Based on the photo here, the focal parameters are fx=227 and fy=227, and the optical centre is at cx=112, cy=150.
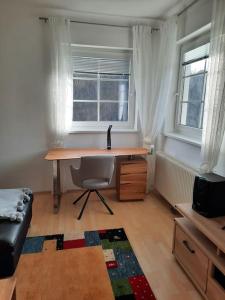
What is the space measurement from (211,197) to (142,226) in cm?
107

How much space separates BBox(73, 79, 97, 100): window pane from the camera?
3289 mm

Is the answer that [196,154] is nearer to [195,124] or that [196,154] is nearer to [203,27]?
[195,124]

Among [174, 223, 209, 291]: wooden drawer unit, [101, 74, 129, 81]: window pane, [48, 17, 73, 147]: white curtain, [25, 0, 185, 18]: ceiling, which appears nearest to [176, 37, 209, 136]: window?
[25, 0, 185, 18]: ceiling

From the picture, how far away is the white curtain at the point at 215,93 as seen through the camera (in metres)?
1.94

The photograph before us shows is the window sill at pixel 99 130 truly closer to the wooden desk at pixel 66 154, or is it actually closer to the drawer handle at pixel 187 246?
the wooden desk at pixel 66 154

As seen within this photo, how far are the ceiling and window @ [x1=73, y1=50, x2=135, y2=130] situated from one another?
515 mm

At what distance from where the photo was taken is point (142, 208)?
300cm

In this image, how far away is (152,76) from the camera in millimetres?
3223

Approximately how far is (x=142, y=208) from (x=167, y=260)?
3.35 feet

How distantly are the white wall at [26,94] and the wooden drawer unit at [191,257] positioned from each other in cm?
188

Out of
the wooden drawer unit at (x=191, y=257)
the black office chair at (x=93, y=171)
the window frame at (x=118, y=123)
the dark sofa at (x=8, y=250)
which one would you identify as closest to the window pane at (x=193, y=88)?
the window frame at (x=118, y=123)

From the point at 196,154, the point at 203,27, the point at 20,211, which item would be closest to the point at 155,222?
the point at 196,154

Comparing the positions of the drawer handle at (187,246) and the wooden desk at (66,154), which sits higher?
the wooden desk at (66,154)

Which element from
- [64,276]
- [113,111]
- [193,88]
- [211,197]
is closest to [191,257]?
[211,197]
